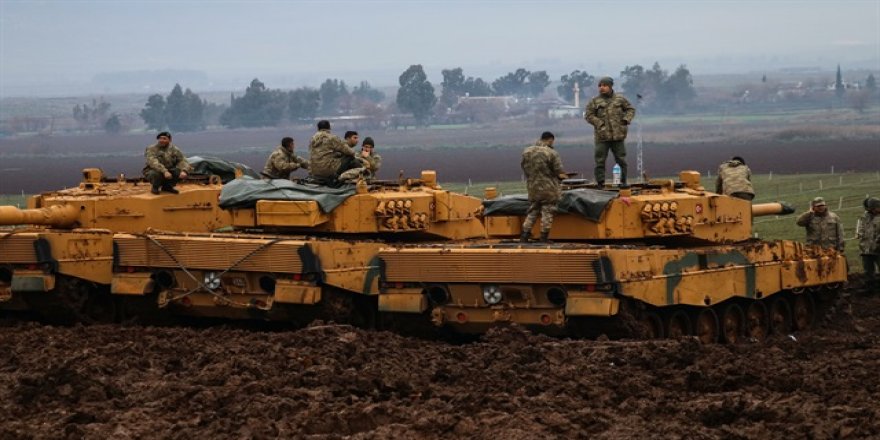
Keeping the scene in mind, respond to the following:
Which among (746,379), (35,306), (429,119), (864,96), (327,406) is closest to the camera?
(327,406)

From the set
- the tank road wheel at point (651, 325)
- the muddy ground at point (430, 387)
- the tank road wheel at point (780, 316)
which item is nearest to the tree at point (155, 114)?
the tank road wheel at point (780, 316)

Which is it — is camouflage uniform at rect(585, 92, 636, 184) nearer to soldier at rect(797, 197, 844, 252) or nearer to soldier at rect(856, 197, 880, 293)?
soldier at rect(797, 197, 844, 252)

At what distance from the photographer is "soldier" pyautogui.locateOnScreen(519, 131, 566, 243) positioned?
24062mm

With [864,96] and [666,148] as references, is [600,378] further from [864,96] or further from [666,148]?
[864,96]

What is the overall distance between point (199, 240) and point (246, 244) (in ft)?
2.74

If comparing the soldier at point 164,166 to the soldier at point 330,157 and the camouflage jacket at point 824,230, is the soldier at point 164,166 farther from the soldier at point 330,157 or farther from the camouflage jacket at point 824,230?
the camouflage jacket at point 824,230

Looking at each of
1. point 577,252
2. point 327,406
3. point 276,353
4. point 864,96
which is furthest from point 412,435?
point 864,96

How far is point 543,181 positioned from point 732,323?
10.4 feet

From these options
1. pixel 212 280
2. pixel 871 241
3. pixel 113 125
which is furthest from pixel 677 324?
pixel 113 125

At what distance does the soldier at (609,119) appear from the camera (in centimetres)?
2584

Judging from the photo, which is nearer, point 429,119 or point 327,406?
point 327,406

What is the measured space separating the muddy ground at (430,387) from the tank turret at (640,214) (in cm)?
208

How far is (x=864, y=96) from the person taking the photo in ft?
645

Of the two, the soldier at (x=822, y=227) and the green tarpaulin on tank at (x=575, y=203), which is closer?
the green tarpaulin on tank at (x=575, y=203)
